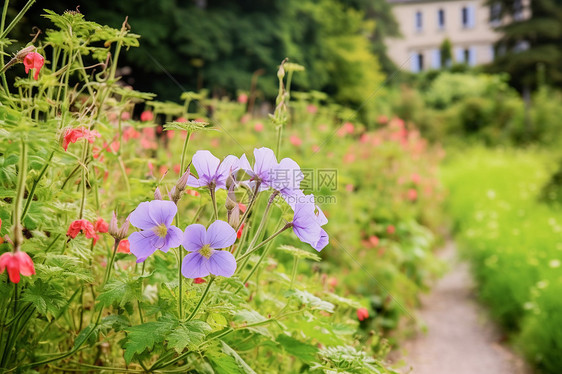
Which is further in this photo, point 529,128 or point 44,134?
point 529,128

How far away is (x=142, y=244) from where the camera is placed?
0.99 m

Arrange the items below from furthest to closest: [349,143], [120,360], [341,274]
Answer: [349,143]
[341,274]
[120,360]

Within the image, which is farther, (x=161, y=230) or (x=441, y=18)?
(x=441, y=18)

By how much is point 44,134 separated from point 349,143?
567cm

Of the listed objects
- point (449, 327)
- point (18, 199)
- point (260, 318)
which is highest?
point (18, 199)

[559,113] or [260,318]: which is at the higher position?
[559,113]

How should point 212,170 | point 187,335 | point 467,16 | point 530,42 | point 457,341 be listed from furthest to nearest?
point 530,42, point 467,16, point 457,341, point 212,170, point 187,335

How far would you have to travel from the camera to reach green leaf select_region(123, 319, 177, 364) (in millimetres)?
962

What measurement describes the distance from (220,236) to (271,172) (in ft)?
0.59

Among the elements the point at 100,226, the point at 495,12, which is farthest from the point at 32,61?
the point at 495,12

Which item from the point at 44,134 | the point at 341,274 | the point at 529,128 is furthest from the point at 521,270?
the point at 529,128

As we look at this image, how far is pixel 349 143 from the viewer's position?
20.8 ft

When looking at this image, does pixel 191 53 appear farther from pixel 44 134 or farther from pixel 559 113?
pixel 559 113

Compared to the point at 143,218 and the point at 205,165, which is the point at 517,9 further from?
the point at 143,218
